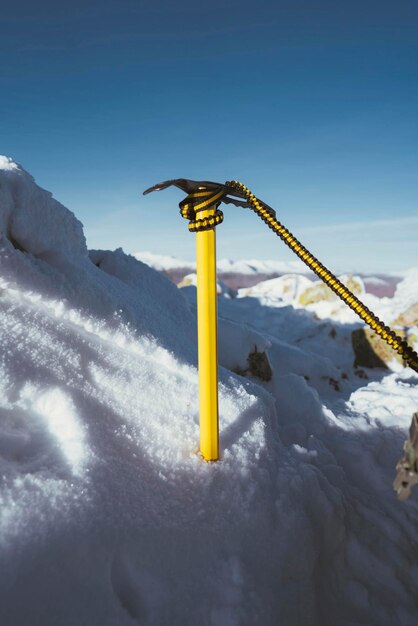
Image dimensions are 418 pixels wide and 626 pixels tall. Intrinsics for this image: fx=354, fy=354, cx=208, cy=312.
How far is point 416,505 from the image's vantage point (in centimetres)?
314

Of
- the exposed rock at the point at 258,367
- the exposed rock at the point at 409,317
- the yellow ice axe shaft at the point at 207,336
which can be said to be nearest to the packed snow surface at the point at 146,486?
the yellow ice axe shaft at the point at 207,336

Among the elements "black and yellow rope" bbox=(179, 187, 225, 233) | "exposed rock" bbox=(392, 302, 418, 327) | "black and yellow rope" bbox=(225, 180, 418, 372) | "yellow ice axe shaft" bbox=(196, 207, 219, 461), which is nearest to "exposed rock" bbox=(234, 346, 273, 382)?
"yellow ice axe shaft" bbox=(196, 207, 219, 461)

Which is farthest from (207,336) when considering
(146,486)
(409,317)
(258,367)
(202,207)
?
(409,317)

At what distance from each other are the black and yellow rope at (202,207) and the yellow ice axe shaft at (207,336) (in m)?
0.03

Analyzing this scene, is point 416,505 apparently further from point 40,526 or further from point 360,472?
point 40,526

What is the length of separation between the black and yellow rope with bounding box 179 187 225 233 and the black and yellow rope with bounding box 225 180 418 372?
0.17 metres

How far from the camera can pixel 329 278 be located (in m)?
2.11

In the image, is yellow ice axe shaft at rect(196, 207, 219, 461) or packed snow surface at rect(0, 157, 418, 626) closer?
packed snow surface at rect(0, 157, 418, 626)

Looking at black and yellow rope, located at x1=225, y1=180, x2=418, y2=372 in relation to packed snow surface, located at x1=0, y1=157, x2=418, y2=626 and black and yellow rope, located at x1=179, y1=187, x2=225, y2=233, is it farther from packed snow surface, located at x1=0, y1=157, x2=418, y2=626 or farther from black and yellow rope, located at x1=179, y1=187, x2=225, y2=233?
packed snow surface, located at x1=0, y1=157, x2=418, y2=626

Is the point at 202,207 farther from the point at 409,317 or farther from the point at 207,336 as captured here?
the point at 409,317

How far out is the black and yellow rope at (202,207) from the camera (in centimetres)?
220

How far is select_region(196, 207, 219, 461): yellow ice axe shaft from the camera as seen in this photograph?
2.26 meters

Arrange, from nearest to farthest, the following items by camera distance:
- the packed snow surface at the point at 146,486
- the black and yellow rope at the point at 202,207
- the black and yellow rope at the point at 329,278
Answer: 1. the packed snow surface at the point at 146,486
2. the black and yellow rope at the point at 329,278
3. the black and yellow rope at the point at 202,207

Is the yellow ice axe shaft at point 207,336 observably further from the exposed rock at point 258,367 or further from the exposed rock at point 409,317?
the exposed rock at point 409,317
